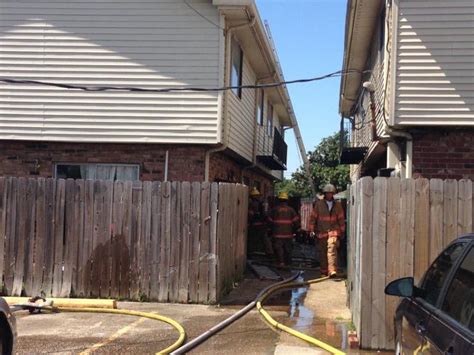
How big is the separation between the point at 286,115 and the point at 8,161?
14.9m

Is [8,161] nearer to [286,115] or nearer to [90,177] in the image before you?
[90,177]

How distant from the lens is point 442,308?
3.31 metres

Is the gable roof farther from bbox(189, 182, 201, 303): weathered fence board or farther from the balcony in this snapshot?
bbox(189, 182, 201, 303): weathered fence board

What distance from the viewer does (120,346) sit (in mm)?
5988

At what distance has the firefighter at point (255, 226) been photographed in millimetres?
13961

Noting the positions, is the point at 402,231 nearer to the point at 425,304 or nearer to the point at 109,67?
the point at 425,304

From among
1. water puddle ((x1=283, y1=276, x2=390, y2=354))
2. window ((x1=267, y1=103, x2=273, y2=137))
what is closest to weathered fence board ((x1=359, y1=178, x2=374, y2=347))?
water puddle ((x1=283, y1=276, x2=390, y2=354))

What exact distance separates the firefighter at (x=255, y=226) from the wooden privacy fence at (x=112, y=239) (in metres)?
5.55

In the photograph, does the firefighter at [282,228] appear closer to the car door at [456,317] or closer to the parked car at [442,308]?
the parked car at [442,308]

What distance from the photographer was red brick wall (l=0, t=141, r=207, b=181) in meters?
11.2

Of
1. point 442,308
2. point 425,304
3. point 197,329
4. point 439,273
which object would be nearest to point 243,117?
point 197,329

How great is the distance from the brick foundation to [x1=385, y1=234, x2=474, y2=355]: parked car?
7334 millimetres

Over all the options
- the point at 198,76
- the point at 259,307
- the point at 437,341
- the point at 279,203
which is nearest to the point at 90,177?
the point at 198,76

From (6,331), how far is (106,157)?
24.6 ft
